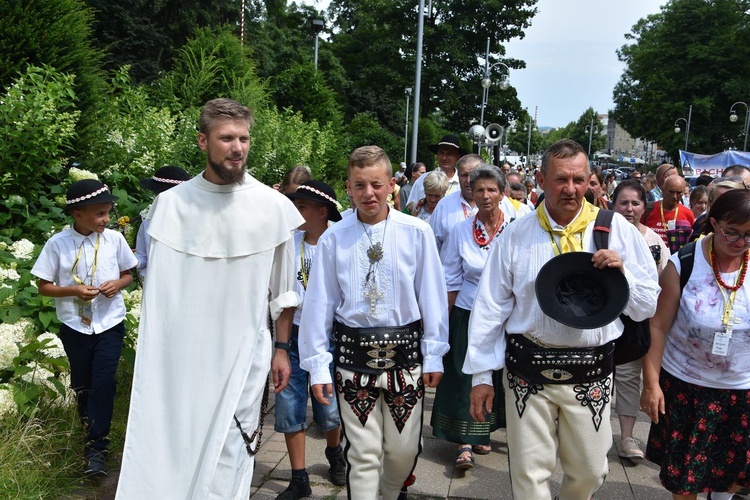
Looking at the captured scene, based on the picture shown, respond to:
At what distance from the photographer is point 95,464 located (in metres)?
4.59

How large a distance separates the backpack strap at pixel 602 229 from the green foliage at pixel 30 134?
603cm

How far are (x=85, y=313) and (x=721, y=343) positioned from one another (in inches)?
149

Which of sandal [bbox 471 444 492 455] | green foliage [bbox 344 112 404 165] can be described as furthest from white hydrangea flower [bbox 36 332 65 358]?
green foliage [bbox 344 112 404 165]

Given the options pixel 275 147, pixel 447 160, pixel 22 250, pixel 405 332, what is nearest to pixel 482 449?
pixel 405 332

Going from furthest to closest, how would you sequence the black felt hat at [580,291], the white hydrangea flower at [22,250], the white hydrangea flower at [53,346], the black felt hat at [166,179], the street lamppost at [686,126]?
1. the street lamppost at [686,126]
2. the white hydrangea flower at [22,250]
3. the black felt hat at [166,179]
4. the white hydrangea flower at [53,346]
5. the black felt hat at [580,291]

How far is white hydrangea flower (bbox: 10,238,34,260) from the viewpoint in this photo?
6504 millimetres

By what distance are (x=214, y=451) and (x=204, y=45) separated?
13.3m

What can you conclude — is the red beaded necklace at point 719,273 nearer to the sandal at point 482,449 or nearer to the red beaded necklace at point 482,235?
the red beaded necklace at point 482,235

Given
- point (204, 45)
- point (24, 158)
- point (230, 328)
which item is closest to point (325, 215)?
point (230, 328)

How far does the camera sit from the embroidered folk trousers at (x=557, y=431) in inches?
135

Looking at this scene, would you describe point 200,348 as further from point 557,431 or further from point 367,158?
point 557,431

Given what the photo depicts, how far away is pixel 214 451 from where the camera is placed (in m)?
3.24

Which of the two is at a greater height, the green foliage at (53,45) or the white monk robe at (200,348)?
the green foliage at (53,45)

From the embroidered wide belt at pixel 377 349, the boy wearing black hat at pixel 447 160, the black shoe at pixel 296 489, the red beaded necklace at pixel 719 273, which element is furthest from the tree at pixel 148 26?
the red beaded necklace at pixel 719 273
